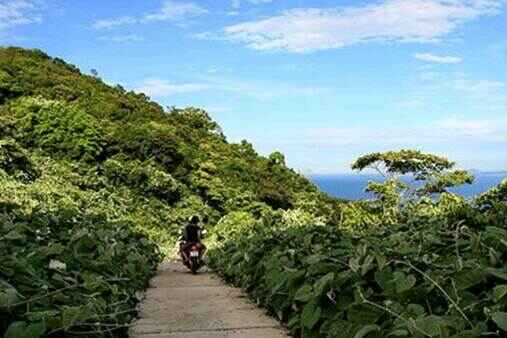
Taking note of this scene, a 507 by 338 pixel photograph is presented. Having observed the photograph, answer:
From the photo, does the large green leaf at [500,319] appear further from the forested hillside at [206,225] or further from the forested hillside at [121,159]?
the forested hillside at [121,159]

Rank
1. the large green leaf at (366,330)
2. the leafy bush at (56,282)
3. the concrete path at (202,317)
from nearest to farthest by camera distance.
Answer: the leafy bush at (56,282)
the large green leaf at (366,330)
the concrete path at (202,317)

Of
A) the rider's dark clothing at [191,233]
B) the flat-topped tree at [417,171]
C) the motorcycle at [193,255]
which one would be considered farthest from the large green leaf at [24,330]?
the flat-topped tree at [417,171]

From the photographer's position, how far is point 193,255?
13.7 metres

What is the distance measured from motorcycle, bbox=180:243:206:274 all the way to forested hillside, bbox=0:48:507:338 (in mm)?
293

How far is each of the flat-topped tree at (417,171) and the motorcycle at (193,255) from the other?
1658 centimetres

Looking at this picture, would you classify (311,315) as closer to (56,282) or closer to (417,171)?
(56,282)

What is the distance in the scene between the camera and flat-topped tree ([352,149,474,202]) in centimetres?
2967

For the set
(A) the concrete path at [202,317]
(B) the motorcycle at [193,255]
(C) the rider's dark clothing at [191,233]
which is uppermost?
(C) the rider's dark clothing at [191,233]

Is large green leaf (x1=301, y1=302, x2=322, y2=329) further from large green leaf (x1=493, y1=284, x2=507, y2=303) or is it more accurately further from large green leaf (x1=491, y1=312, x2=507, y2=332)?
large green leaf (x1=491, y1=312, x2=507, y2=332)

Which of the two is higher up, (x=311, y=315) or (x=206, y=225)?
(x=311, y=315)

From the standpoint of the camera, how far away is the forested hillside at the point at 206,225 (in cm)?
296

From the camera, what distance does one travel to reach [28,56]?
4153cm

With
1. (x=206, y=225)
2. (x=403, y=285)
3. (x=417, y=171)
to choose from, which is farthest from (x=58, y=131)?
(x=403, y=285)

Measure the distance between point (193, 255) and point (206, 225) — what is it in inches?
618
